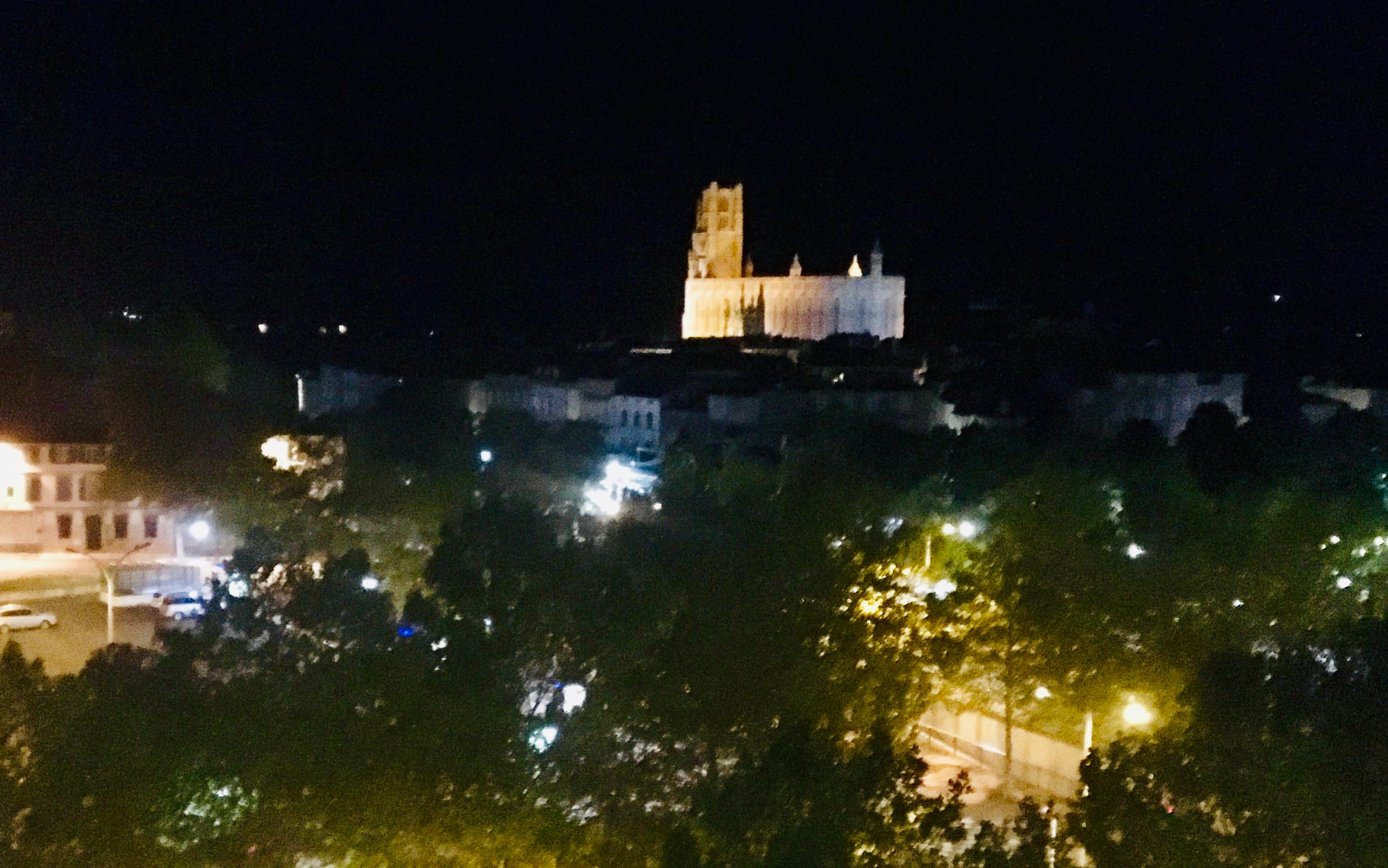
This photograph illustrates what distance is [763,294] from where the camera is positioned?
75.9m

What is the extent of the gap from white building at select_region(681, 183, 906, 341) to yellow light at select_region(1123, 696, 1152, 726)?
54254 millimetres

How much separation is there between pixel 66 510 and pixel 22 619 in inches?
426

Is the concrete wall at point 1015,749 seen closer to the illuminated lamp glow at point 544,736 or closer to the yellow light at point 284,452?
the illuminated lamp glow at point 544,736

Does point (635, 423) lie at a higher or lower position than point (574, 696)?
higher

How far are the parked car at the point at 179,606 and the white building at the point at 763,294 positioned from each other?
1902 inches

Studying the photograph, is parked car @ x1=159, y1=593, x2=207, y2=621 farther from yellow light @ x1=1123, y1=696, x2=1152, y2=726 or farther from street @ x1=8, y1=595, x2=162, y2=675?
yellow light @ x1=1123, y1=696, x2=1152, y2=726

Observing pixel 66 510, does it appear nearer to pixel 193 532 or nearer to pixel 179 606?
pixel 193 532

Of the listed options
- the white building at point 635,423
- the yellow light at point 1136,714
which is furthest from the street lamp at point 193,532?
the yellow light at point 1136,714

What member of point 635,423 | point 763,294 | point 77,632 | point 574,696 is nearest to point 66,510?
point 77,632

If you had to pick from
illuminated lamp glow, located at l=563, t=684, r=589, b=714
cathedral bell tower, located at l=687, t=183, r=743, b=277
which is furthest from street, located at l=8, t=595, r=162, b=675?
cathedral bell tower, located at l=687, t=183, r=743, b=277

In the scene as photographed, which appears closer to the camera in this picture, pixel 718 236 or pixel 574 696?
pixel 574 696

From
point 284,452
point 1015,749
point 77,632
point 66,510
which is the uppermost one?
point 284,452

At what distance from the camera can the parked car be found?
2675cm

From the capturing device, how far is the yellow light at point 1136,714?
17766 mm
